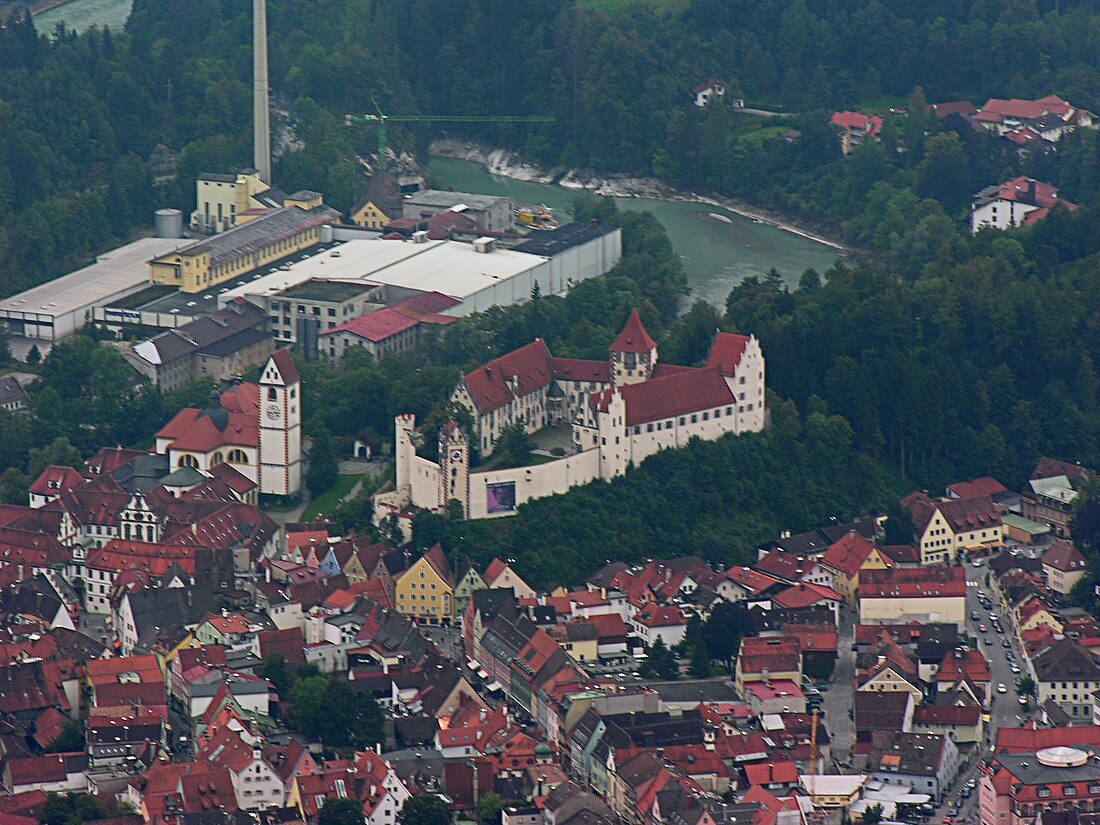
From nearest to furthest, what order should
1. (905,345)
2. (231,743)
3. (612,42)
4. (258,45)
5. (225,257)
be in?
(231,743)
(905,345)
(225,257)
(258,45)
(612,42)

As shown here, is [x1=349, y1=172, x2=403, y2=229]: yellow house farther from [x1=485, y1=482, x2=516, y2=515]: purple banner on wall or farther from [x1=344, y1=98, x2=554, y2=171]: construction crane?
[x1=485, y1=482, x2=516, y2=515]: purple banner on wall

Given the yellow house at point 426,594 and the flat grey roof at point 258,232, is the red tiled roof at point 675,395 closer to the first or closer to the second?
the yellow house at point 426,594

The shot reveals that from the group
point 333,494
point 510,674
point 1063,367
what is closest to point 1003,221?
point 1063,367

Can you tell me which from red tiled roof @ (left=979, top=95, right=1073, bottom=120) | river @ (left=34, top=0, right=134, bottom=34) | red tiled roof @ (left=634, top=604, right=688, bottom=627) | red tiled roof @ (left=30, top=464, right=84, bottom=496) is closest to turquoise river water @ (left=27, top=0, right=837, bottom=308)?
river @ (left=34, top=0, right=134, bottom=34)

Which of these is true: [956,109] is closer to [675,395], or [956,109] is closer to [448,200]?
[448,200]

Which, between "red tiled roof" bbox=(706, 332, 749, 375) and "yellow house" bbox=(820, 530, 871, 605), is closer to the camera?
"yellow house" bbox=(820, 530, 871, 605)

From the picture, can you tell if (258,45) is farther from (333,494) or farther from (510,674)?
(510,674)
